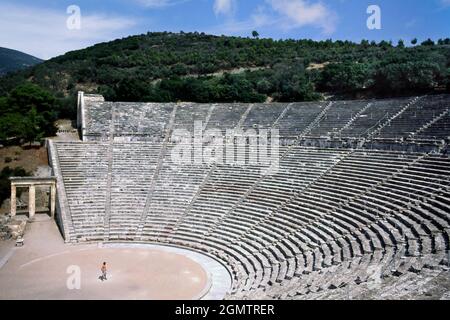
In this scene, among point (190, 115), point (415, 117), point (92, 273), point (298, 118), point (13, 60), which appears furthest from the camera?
point (13, 60)

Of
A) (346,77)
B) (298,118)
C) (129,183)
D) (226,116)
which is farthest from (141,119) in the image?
(346,77)

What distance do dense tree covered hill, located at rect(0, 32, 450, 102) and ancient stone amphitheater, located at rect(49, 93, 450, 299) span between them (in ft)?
29.9

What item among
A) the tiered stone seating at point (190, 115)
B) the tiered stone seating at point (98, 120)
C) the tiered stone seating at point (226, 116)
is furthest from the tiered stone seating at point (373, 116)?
the tiered stone seating at point (98, 120)

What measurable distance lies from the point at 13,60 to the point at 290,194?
458 feet

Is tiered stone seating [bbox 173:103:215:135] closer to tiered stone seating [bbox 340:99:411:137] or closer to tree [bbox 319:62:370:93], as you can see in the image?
tiered stone seating [bbox 340:99:411:137]

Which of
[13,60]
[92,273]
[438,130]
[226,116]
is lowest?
[92,273]

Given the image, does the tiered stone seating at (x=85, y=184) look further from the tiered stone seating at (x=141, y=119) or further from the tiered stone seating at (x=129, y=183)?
the tiered stone seating at (x=141, y=119)

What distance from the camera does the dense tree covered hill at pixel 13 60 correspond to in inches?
5000

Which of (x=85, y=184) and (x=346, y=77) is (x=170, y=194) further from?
(x=346, y=77)

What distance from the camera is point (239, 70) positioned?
6022 centimetres

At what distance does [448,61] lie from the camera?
40188 millimetres

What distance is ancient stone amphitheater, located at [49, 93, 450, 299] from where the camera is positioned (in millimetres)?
13812

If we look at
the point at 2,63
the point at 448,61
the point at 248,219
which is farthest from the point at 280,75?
the point at 2,63
